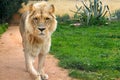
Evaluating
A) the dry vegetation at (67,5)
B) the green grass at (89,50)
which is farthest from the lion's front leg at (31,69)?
the dry vegetation at (67,5)

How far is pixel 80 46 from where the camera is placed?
11711mm

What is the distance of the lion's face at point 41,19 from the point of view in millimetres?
7155

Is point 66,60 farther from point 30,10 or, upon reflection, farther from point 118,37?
point 118,37

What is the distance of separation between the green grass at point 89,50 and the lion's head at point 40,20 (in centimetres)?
147

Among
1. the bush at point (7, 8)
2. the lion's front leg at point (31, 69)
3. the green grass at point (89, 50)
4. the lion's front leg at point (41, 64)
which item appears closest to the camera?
the lion's front leg at point (31, 69)

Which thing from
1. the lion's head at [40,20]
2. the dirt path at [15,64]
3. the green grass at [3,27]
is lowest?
the dirt path at [15,64]

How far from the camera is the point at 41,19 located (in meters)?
7.22

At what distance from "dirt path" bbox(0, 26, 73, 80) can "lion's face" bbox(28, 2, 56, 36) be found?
4.46 ft

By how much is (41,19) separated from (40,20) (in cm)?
→ 3

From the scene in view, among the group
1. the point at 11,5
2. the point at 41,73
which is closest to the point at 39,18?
the point at 41,73

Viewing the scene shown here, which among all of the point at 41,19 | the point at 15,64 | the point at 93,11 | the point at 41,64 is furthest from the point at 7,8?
the point at 41,19

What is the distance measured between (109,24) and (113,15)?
1.24 meters

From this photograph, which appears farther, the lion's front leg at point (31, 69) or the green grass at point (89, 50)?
the green grass at point (89, 50)

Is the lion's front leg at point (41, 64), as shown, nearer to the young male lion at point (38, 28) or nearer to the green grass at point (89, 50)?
the young male lion at point (38, 28)
